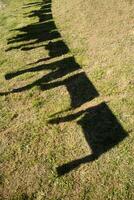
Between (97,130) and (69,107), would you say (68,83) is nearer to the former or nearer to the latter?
(69,107)

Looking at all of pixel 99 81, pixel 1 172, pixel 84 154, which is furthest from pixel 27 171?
pixel 99 81

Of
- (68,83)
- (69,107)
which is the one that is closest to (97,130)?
(69,107)

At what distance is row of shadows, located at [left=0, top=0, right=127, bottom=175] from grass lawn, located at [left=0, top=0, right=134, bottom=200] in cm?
3

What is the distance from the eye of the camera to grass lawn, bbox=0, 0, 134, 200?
23.4 ft

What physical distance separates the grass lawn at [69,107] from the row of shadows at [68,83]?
0.08ft

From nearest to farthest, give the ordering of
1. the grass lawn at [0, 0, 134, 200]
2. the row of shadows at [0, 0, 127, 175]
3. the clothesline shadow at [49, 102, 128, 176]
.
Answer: the grass lawn at [0, 0, 134, 200], the clothesline shadow at [49, 102, 128, 176], the row of shadows at [0, 0, 127, 175]

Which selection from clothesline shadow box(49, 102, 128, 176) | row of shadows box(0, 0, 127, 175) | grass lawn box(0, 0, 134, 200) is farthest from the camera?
row of shadows box(0, 0, 127, 175)

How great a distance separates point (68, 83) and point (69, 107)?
132 cm

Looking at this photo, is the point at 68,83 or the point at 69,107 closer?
the point at 69,107

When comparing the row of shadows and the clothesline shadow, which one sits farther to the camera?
the row of shadows

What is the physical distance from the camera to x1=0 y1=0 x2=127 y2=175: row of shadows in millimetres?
7889

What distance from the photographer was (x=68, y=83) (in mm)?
10398

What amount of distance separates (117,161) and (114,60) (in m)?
4.61

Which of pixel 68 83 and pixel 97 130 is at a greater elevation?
pixel 97 130
